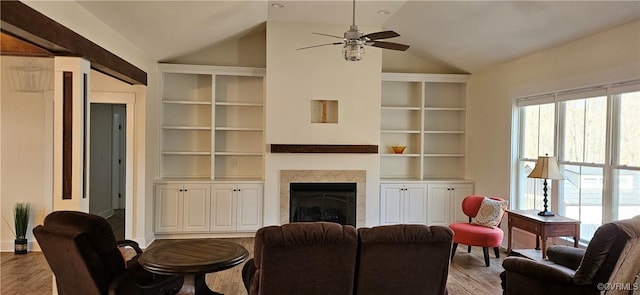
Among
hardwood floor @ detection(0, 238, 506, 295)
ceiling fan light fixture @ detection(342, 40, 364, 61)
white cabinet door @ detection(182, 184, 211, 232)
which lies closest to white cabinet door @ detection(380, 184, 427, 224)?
Answer: hardwood floor @ detection(0, 238, 506, 295)

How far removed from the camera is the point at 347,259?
2.61 metres

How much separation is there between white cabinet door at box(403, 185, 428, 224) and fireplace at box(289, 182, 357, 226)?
2.97ft

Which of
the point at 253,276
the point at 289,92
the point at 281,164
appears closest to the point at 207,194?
the point at 281,164

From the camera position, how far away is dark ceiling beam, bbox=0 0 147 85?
248 centimetres

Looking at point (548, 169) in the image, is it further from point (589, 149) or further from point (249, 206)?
point (249, 206)

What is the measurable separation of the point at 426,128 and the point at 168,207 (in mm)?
4317

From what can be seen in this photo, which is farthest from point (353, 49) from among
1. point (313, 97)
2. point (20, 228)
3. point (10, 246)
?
point (10, 246)

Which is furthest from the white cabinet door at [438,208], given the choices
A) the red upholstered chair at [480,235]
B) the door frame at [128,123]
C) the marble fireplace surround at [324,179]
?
the door frame at [128,123]

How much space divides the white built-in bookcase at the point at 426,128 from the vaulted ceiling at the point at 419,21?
0.63m

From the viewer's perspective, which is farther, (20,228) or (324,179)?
(324,179)

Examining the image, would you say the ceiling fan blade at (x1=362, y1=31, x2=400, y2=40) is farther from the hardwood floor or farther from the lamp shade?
the hardwood floor

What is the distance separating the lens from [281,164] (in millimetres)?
5891

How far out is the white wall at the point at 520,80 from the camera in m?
3.83

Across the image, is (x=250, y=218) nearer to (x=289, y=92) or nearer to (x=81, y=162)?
(x=289, y=92)
